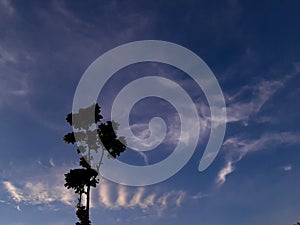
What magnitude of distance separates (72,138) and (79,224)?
10464 millimetres

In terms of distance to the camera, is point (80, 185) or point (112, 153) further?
point (112, 153)

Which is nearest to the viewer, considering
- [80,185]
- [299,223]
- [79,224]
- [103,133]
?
[79,224]

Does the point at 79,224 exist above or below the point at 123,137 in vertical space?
below

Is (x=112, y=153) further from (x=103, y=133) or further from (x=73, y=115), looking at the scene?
(x=73, y=115)

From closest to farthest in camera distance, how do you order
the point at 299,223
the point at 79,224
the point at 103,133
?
the point at 79,224
the point at 103,133
the point at 299,223

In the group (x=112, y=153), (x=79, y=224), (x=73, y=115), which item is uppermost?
(x=73, y=115)

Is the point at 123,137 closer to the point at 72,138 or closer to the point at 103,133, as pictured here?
the point at 103,133

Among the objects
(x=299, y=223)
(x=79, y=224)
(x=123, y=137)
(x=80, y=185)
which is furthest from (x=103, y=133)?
(x=299, y=223)

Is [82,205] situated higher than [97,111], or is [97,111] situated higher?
[97,111]

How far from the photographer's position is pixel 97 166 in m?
40.1

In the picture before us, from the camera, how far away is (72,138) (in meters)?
41.7

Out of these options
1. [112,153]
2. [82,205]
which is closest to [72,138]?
[112,153]

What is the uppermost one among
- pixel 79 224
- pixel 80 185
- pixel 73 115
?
pixel 73 115

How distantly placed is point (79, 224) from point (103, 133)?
426 inches
